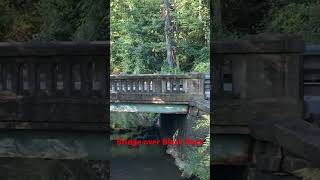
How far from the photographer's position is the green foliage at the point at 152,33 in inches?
160

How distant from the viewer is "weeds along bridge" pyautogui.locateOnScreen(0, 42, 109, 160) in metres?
4.62

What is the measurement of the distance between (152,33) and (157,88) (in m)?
0.46

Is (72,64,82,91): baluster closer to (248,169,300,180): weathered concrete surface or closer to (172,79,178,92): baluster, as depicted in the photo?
(172,79,178,92): baluster

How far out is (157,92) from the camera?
423cm

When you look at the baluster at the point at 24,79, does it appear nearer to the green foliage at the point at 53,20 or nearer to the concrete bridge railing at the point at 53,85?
the concrete bridge railing at the point at 53,85

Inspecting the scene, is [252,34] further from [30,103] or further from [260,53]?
[30,103]

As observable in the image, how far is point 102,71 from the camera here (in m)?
4.57

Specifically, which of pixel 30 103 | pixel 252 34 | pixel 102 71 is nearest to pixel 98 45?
pixel 102 71

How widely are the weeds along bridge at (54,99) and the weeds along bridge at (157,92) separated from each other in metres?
0.50

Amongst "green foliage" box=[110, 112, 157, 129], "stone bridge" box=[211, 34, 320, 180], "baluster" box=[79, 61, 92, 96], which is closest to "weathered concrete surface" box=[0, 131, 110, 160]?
"baluster" box=[79, 61, 92, 96]

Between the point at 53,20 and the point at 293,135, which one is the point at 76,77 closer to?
the point at 53,20

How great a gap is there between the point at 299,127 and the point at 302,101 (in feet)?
1.59

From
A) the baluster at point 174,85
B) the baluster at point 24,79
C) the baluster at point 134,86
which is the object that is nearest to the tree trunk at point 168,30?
the baluster at point 174,85

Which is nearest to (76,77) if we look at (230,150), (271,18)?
(230,150)
